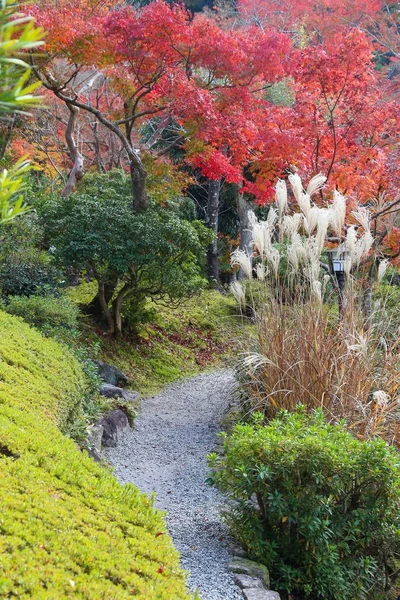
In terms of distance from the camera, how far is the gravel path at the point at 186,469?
2.99 m

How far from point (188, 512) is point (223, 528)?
16.9 inches

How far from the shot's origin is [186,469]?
16.1 ft

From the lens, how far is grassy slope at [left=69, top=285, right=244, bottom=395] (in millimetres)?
8117

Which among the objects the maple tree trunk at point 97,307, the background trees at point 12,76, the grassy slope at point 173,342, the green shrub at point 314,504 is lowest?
the grassy slope at point 173,342

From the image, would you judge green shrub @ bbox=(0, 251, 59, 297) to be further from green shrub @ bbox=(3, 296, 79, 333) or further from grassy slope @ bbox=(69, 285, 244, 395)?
grassy slope @ bbox=(69, 285, 244, 395)

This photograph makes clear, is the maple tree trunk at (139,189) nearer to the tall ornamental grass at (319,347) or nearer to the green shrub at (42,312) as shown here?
the green shrub at (42,312)

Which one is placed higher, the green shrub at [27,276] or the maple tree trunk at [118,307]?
the green shrub at [27,276]

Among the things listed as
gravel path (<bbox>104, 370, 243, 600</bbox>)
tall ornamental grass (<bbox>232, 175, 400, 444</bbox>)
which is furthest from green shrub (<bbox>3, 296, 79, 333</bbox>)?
tall ornamental grass (<bbox>232, 175, 400, 444</bbox>)

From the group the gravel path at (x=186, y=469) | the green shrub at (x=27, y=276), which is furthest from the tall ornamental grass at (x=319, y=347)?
the green shrub at (x=27, y=276)

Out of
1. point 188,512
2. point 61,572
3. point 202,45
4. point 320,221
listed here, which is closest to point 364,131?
point 202,45

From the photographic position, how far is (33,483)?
234 centimetres

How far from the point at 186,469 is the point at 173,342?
198 inches

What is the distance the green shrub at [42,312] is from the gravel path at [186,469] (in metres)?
1.34

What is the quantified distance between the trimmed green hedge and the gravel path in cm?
54
